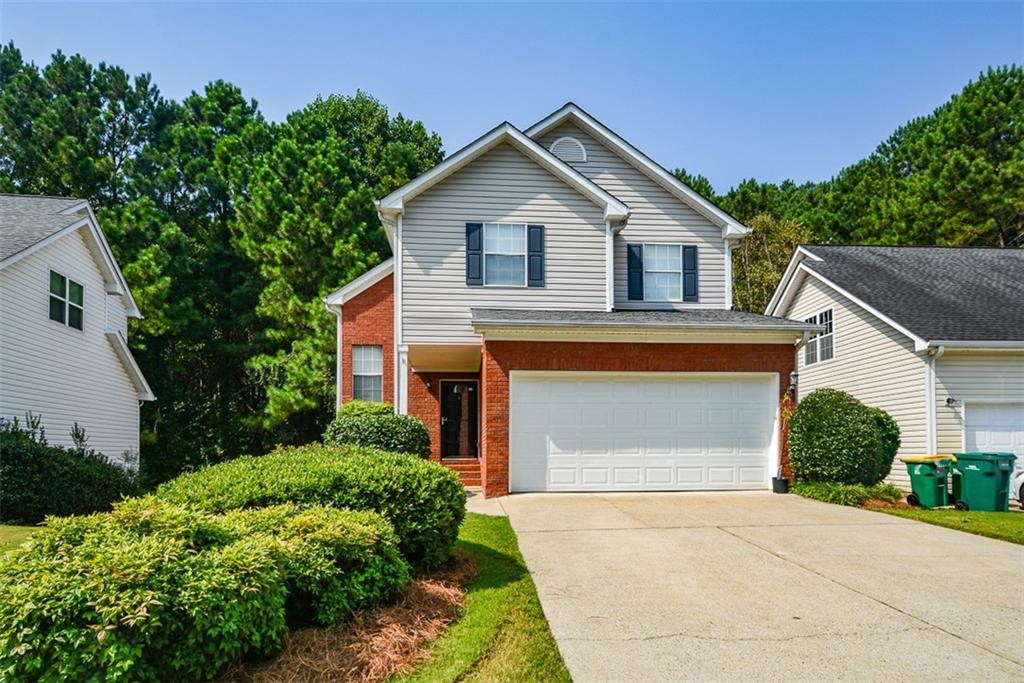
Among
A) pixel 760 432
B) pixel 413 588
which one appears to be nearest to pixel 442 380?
pixel 760 432

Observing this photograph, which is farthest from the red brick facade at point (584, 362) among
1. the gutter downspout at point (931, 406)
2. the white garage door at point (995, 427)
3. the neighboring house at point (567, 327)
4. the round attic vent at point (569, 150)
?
the round attic vent at point (569, 150)

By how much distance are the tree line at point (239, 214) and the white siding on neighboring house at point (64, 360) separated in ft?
17.1

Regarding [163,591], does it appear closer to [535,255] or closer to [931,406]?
[535,255]

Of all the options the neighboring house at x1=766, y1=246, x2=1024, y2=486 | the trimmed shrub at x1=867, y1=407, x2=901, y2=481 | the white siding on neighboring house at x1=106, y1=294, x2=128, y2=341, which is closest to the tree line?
the white siding on neighboring house at x1=106, y1=294, x2=128, y2=341

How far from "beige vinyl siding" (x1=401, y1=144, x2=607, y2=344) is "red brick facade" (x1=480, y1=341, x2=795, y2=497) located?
266cm

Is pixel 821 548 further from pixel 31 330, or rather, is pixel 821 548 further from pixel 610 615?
pixel 31 330

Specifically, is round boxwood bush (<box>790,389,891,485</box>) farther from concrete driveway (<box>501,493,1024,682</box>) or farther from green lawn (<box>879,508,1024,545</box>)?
concrete driveway (<box>501,493,1024,682</box>)

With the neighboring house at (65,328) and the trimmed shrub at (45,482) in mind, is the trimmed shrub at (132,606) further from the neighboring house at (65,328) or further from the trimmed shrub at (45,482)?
the neighboring house at (65,328)

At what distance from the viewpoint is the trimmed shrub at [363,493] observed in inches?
248

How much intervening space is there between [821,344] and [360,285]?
1338cm

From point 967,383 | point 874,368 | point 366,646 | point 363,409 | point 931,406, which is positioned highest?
point 874,368

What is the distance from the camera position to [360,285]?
1852 cm

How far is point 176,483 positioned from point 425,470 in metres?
2.39

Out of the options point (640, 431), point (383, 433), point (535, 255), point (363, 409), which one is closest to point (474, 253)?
point (535, 255)
